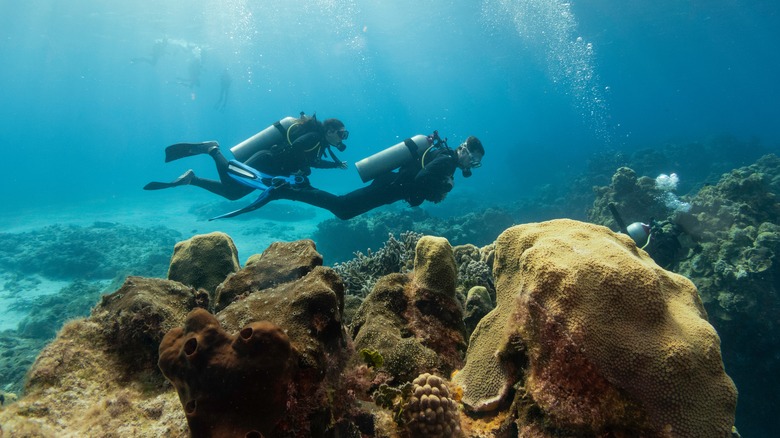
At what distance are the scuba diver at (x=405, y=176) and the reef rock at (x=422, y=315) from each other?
515 cm

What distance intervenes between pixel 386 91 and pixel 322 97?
23.7 m

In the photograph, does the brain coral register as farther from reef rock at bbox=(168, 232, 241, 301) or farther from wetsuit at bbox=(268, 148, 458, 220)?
wetsuit at bbox=(268, 148, 458, 220)

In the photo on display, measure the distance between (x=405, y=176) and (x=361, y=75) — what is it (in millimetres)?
101061

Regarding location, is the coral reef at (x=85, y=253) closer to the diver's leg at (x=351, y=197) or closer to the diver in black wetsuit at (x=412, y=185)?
the diver's leg at (x=351, y=197)

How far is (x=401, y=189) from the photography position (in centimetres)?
1001

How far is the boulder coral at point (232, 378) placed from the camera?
1832 mm

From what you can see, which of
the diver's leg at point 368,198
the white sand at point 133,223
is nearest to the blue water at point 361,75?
the white sand at point 133,223

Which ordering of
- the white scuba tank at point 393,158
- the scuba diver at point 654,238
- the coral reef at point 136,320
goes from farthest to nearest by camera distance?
the white scuba tank at point 393,158 → the scuba diver at point 654,238 → the coral reef at point 136,320

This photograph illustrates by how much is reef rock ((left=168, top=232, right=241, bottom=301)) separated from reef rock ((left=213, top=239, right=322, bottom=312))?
1.84 metres

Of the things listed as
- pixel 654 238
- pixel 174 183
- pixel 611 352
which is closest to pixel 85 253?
pixel 174 183

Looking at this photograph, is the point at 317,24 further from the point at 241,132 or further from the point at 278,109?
the point at 241,132

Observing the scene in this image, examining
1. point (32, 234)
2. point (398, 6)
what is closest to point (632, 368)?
point (32, 234)

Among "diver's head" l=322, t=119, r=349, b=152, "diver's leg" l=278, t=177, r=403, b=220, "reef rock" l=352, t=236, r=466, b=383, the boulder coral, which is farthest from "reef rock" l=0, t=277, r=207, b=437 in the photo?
"diver's head" l=322, t=119, r=349, b=152

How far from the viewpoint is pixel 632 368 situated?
212 centimetres
